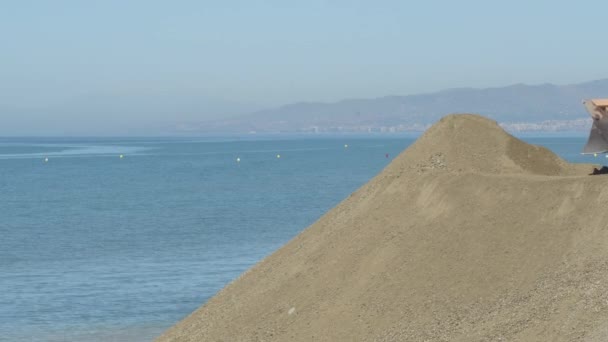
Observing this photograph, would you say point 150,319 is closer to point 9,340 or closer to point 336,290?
point 9,340

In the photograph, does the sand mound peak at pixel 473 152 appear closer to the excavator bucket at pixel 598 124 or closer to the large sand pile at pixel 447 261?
the large sand pile at pixel 447 261

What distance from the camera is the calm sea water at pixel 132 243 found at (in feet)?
125

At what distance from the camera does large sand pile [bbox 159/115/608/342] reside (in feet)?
66.3

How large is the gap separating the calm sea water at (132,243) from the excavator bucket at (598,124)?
1492cm

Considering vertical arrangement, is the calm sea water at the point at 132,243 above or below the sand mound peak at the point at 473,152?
below

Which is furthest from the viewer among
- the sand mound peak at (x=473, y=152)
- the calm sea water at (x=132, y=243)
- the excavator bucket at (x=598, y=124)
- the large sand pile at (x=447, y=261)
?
the calm sea water at (x=132, y=243)

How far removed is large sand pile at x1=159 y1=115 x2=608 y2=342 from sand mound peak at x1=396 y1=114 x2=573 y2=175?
3cm

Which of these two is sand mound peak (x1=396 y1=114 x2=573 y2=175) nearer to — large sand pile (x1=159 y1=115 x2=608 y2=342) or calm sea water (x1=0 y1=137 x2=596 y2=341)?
large sand pile (x1=159 y1=115 x2=608 y2=342)

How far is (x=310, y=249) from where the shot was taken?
26578 mm

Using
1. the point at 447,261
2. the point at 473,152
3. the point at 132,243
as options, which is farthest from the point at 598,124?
the point at 132,243

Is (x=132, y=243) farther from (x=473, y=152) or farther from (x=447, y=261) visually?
(x=447, y=261)

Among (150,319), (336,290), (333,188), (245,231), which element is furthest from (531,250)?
(333,188)

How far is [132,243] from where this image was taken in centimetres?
5956

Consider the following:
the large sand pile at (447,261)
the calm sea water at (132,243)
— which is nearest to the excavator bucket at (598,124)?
the large sand pile at (447,261)
